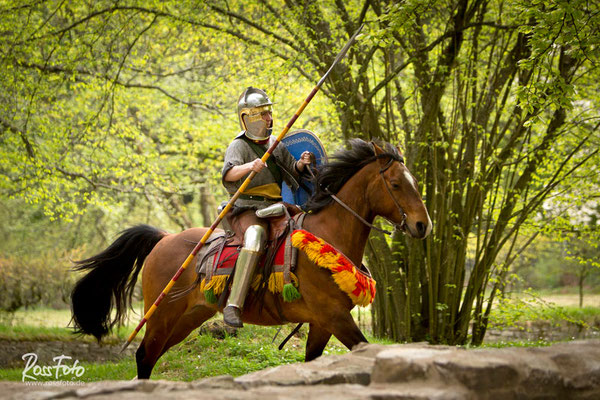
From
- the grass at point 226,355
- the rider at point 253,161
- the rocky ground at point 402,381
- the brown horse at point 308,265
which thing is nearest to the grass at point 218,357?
the grass at point 226,355

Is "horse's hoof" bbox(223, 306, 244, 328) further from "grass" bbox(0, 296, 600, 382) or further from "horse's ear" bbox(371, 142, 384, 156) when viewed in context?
"grass" bbox(0, 296, 600, 382)

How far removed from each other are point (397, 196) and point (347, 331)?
112 centimetres

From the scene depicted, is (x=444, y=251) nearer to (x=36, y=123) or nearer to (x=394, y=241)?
(x=394, y=241)

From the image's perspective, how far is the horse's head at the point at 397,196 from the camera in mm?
4258

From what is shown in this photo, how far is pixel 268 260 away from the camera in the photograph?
14.8 ft

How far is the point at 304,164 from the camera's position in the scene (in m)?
4.84

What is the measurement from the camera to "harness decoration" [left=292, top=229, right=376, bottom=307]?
4160 mm

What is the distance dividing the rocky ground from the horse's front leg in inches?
34.4

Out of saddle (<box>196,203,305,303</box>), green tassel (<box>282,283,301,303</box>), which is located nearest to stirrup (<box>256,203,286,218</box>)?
saddle (<box>196,203,305,303</box>)

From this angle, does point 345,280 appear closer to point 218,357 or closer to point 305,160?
point 305,160

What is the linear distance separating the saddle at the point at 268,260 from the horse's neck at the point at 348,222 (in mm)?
180

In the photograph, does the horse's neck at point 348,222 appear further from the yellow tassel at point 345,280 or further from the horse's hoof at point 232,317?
the horse's hoof at point 232,317

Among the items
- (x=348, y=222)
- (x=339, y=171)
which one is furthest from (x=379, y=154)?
(x=348, y=222)

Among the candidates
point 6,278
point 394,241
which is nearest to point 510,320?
point 394,241
